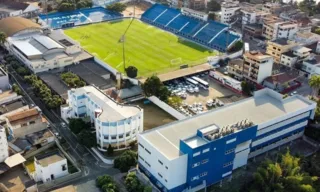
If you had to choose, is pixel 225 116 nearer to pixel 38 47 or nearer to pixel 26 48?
pixel 38 47

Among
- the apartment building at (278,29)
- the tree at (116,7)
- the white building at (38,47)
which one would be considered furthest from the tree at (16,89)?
the apartment building at (278,29)

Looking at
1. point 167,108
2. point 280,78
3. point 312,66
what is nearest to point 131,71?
point 167,108

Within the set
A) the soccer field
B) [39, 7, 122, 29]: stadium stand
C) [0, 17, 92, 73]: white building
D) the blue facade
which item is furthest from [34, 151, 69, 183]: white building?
[39, 7, 122, 29]: stadium stand

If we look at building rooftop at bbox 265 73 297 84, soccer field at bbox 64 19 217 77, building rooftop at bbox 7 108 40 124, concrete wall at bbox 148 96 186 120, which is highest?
building rooftop at bbox 7 108 40 124

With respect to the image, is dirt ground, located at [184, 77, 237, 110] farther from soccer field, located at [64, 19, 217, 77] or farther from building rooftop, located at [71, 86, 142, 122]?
building rooftop, located at [71, 86, 142, 122]

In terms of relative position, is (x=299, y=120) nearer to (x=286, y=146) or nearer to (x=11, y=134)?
(x=286, y=146)
